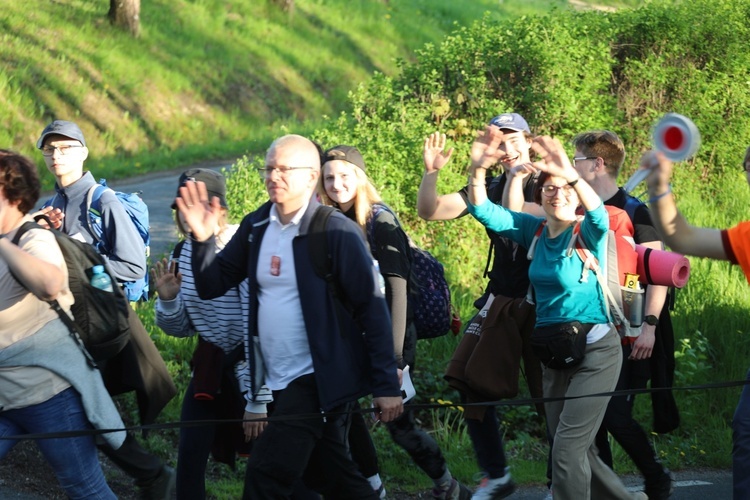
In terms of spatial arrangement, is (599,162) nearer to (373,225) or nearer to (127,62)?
(373,225)

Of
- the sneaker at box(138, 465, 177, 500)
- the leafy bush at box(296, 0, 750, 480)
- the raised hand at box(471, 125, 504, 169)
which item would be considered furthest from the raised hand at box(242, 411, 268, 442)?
the leafy bush at box(296, 0, 750, 480)

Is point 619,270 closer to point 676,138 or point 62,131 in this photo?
point 676,138

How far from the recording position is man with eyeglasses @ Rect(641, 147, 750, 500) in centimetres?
392

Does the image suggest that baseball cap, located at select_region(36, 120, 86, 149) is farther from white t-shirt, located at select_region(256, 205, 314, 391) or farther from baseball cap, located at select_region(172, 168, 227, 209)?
white t-shirt, located at select_region(256, 205, 314, 391)

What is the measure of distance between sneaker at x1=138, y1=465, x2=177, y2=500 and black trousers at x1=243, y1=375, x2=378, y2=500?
0.77m

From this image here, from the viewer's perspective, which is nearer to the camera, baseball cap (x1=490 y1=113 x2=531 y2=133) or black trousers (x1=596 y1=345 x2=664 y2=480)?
black trousers (x1=596 y1=345 x2=664 y2=480)

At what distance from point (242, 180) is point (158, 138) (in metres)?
11.3

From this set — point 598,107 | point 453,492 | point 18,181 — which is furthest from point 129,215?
point 598,107

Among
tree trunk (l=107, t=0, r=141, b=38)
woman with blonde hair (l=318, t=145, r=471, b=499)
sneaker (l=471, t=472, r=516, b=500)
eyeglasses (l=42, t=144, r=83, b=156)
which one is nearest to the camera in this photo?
woman with blonde hair (l=318, t=145, r=471, b=499)

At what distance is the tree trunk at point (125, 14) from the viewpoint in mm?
22578

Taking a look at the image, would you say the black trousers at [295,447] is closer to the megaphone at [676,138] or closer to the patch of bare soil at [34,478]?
the megaphone at [676,138]

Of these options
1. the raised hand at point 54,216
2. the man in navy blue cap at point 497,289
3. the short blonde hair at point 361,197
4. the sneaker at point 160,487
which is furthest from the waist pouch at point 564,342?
the raised hand at point 54,216

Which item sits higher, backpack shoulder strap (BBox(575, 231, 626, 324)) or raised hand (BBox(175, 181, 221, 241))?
raised hand (BBox(175, 181, 221, 241))

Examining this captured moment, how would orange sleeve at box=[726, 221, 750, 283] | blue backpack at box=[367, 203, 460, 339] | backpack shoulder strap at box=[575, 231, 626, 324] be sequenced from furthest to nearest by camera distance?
blue backpack at box=[367, 203, 460, 339]
backpack shoulder strap at box=[575, 231, 626, 324]
orange sleeve at box=[726, 221, 750, 283]
